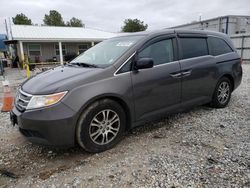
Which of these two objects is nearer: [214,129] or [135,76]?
[135,76]

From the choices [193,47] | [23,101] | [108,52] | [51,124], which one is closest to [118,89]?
[108,52]

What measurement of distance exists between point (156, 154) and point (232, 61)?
319 cm

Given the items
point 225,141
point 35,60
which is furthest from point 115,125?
point 35,60

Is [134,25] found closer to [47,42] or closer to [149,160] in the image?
[47,42]

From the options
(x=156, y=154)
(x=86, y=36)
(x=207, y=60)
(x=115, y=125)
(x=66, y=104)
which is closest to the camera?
(x=66, y=104)

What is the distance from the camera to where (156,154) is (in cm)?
298

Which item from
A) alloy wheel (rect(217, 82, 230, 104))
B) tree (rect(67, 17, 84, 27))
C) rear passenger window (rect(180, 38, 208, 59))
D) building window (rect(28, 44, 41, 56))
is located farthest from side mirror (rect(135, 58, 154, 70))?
tree (rect(67, 17, 84, 27))

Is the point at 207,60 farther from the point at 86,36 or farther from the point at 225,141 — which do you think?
the point at 86,36

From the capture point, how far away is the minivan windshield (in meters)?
3.33

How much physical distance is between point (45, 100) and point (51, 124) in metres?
0.32

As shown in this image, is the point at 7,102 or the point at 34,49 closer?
the point at 7,102

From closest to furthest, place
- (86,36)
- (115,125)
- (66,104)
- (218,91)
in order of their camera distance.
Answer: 1. (66,104)
2. (115,125)
3. (218,91)
4. (86,36)

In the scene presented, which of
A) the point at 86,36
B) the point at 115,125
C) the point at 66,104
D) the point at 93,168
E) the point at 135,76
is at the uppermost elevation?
the point at 86,36

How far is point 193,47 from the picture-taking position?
4133 mm
